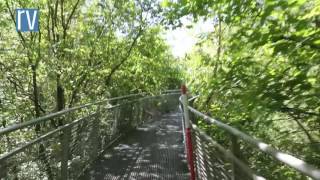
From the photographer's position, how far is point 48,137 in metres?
4.89

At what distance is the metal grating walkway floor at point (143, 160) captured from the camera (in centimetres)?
696

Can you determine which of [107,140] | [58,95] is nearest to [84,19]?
→ [58,95]

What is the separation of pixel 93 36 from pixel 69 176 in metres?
6.02

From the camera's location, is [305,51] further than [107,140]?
No

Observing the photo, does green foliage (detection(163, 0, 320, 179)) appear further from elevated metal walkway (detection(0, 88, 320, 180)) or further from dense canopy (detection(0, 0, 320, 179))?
elevated metal walkway (detection(0, 88, 320, 180))

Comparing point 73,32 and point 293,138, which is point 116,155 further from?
point 293,138

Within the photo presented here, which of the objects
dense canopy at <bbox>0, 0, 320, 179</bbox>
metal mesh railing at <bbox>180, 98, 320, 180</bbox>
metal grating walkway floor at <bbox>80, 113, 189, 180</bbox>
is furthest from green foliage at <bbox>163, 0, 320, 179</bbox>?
metal grating walkway floor at <bbox>80, 113, 189, 180</bbox>

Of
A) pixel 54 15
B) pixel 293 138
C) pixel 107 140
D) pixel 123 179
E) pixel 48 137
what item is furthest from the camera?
pixel 54 15

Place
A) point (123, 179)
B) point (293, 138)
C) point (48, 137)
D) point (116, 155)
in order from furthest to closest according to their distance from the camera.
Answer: point (116, 155) < point (123, 179) < point (48, 137) < point (293, 138)

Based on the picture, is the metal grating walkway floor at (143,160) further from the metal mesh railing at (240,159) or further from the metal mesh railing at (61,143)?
the metal mesh railing at (240,159)

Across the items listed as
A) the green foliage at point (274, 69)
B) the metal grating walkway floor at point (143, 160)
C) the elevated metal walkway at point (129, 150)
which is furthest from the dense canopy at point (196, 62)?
the metal grating walkway floor at point (143, 160)

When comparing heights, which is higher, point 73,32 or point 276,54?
point 73,32
